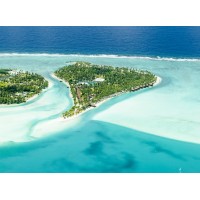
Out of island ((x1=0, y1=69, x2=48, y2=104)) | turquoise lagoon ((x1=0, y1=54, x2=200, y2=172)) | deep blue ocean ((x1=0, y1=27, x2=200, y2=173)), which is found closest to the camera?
turquoise lagoon ((x1=0, y1=54, x2=200, y2=172))

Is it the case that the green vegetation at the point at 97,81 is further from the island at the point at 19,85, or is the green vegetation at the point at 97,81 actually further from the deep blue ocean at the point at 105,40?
the deep blue ocean at the point at 105,40

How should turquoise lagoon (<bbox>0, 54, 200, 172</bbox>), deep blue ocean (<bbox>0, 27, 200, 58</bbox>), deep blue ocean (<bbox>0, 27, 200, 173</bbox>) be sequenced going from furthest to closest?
deep blue ocean (<bbox>0, 27, 200, 58</bbox>)
deep blue ocean (<bbox>0, 27, 200, 173</bbox>)
turquoise lagoon (<bbox>0, 54, 200, 172</bbox>)

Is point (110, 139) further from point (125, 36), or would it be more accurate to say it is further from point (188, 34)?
point (188, 34)

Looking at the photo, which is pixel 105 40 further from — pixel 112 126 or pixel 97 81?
pixel 112 126

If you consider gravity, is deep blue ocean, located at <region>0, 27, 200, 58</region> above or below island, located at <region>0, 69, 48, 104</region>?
above

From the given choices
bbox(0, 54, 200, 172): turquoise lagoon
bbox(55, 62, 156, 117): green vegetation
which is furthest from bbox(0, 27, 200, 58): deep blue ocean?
A: bbox(0, 54, 200, 172): turquoise lagoon

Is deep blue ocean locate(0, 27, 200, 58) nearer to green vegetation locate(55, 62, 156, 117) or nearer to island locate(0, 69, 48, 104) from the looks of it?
green vegetation locate(55, 62, 156, 117)
